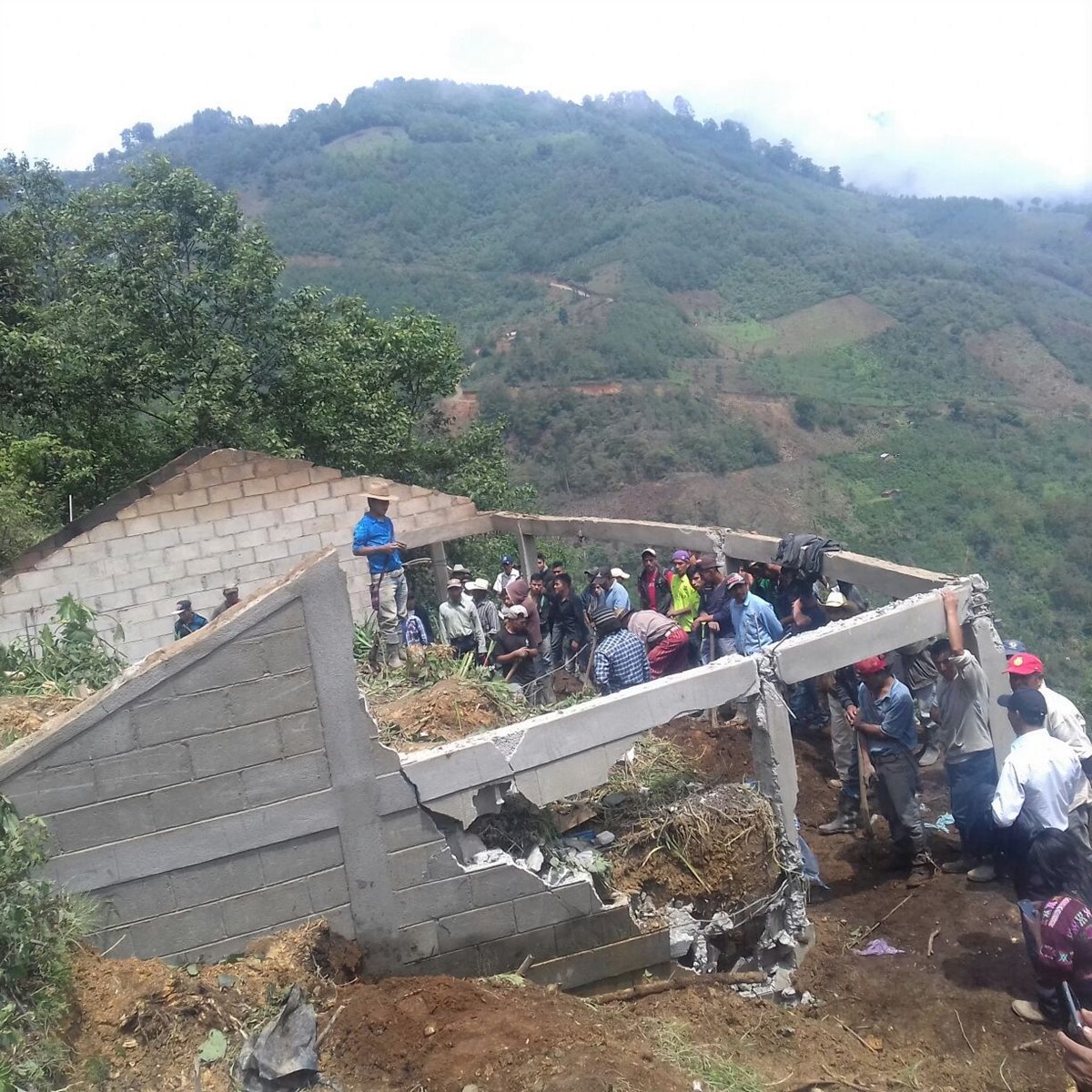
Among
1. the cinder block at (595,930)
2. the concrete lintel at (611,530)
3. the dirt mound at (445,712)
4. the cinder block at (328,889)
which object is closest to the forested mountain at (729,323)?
the concrete lintel at (611,530)

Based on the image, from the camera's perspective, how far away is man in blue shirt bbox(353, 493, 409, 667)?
770 cm

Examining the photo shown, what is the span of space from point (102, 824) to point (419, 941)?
67.1 inches

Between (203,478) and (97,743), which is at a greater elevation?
(203,478)

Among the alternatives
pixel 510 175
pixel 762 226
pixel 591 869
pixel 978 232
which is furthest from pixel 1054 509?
pixel 978 232

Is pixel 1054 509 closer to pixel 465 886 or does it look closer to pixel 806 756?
pixel 806 756

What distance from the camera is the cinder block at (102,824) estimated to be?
445cm

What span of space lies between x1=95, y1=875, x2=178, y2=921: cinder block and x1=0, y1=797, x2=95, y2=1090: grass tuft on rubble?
90 millimetres

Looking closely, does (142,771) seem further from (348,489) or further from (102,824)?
(348,489)

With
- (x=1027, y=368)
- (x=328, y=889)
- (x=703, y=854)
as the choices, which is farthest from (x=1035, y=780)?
(x=1027, y=368)

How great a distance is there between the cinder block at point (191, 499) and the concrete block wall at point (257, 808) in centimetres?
600

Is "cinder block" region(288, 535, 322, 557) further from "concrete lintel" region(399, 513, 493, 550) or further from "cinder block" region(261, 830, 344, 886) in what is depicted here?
"cinder block" region(261, 830, 344, 886)

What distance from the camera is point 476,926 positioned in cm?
510

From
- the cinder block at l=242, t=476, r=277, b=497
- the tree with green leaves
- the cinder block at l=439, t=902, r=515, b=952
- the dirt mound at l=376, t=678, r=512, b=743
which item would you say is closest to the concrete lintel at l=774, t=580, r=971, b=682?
the dirt mound at l=376, t=678, r=512, b=743

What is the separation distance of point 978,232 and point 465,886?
138396mm
